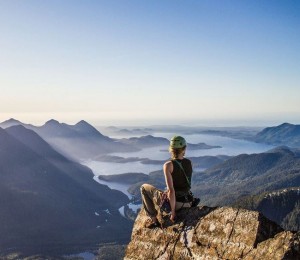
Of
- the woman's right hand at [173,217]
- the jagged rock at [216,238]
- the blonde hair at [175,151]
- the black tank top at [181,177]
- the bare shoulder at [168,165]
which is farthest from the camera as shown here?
the black tank top at [181,177]

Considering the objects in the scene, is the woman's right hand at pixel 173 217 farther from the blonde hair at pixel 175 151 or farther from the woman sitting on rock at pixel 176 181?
the blonde hair at pixel 175 151

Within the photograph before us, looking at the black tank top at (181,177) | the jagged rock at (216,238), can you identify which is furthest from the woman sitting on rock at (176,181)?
the jagged rock at (216,238)

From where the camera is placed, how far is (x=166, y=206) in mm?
19453

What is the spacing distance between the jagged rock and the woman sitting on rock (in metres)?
0.48

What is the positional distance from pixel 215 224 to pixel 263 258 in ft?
12.0

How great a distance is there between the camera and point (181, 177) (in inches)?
748

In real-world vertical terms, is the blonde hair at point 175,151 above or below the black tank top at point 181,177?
above

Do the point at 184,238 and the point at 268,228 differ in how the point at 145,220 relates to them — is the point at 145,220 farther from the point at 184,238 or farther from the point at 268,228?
the point at 268,228

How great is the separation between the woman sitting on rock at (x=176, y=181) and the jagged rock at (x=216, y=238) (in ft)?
1.56

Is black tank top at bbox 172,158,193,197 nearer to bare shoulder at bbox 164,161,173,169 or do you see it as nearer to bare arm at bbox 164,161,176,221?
bare shoulder at bbox 164,161,173,169

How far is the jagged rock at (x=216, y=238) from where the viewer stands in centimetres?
1327

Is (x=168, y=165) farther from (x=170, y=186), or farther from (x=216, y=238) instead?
(x=216, y=238)

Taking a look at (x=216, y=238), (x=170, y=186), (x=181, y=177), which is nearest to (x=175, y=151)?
(x=181, y=177)

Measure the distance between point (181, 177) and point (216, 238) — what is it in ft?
12.8
